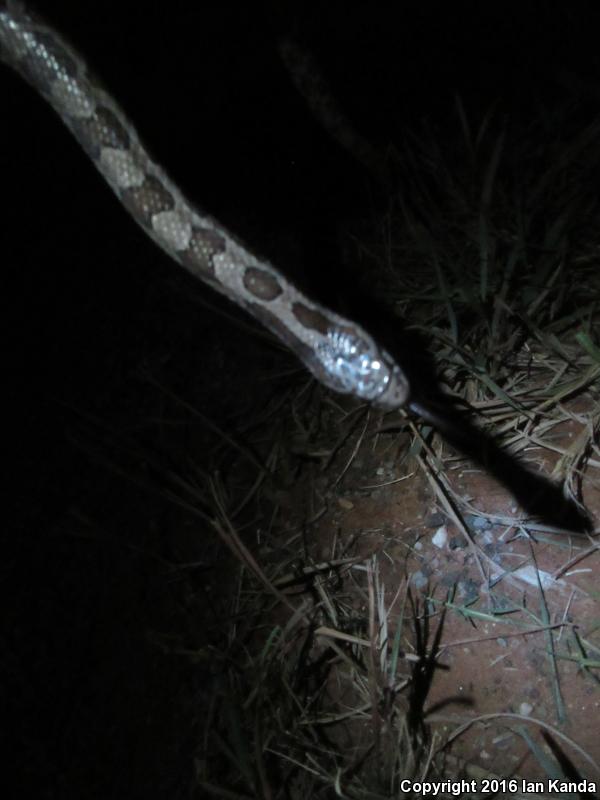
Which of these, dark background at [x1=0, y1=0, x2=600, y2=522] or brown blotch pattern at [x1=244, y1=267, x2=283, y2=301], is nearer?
brown blotch pattern at [x1=244, y1=267, x2=283, y2=301]

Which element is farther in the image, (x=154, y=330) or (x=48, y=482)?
(x=154, y=330)

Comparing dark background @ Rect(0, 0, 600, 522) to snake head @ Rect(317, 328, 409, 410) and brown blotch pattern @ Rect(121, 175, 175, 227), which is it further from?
snake head @ Rect(317, 328, 409, 410)

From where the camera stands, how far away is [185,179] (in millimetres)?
2529

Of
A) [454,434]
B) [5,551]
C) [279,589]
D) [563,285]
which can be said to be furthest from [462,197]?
[5,551]

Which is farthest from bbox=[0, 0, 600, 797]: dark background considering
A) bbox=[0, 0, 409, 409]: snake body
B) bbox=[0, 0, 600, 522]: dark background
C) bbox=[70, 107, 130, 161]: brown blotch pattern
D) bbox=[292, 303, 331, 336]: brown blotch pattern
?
bbox=[292, 303, 331, 336]: brown blotch pattern

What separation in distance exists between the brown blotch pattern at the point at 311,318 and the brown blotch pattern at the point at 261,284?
8cm

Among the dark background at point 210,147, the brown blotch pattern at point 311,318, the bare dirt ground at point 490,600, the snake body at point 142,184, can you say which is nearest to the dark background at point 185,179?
the dark background at point 210,147

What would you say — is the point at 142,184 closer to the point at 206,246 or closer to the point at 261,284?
the point at 206,246

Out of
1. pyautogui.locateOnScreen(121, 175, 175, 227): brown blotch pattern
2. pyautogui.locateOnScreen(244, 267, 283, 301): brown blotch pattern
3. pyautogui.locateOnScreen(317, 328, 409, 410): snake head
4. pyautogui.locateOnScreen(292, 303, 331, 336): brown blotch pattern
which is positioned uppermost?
pyautogui.locateOnScreen(121, 175, 175, 227): brown blotch pattern

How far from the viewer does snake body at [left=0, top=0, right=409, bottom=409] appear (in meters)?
1.79

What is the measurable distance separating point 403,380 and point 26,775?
153cm

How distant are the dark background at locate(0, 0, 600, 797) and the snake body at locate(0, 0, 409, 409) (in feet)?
1.09

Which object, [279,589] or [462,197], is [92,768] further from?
[462,197]

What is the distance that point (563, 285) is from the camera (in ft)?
6.23
